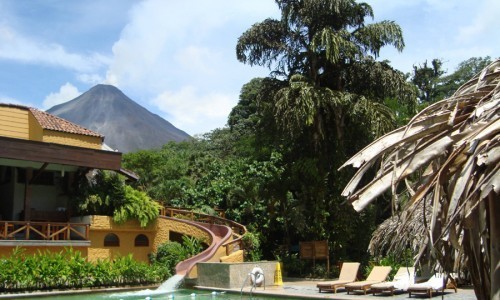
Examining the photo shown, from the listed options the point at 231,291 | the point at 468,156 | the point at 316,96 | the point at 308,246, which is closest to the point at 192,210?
the point at 308,246

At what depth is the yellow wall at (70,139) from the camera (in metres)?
25.0

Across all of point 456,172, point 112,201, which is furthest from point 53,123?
point 456,172

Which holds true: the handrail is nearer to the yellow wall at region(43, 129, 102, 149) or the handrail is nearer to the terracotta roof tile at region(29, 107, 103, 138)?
the yellow wall at region(43, 129, 102, 149)

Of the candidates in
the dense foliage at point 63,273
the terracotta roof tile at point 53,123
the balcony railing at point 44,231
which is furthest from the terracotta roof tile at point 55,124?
the dense foliage at point 63,273

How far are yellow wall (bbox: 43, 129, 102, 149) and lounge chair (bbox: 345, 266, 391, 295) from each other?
14870 millimetres

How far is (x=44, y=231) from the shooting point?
21.5 m

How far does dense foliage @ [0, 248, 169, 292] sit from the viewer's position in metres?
16.8

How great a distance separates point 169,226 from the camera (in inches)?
995

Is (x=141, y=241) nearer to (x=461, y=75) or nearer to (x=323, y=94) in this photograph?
(x=323, y=94)

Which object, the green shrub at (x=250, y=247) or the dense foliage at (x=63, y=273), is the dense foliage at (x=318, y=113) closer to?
the green shrub at (x=250, y=247)

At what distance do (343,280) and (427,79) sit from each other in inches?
1424

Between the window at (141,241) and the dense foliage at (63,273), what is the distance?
4605mm

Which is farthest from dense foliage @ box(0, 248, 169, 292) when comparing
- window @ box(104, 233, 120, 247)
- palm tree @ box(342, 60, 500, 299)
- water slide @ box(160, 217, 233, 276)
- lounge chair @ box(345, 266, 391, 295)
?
palm tree @ box(342, 60, 500, 299)

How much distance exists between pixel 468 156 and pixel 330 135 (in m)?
21.5
